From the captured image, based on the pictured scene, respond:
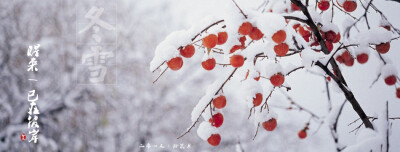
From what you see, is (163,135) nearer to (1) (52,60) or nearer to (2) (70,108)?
(2) (70,108)

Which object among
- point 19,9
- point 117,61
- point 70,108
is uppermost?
point 19,9

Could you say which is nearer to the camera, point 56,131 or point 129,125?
point 56,131

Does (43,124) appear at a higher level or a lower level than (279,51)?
lower

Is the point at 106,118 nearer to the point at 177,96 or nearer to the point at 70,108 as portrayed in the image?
the point at 70,108

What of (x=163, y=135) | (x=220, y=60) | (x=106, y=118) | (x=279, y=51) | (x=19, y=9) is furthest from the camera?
(x=163, y=135)

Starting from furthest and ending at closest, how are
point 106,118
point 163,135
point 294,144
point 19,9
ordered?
point 294,144 < point 163,135 < point 106,118 < point 19,9

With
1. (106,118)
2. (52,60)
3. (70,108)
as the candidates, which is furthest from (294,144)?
(52,60)

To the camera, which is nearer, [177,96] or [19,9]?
[19,9]

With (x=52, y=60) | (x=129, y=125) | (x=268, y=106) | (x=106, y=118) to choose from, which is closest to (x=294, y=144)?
(x=129, y=125)

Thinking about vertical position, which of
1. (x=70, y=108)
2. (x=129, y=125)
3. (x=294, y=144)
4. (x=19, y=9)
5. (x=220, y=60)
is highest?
(x=19, y=9)
